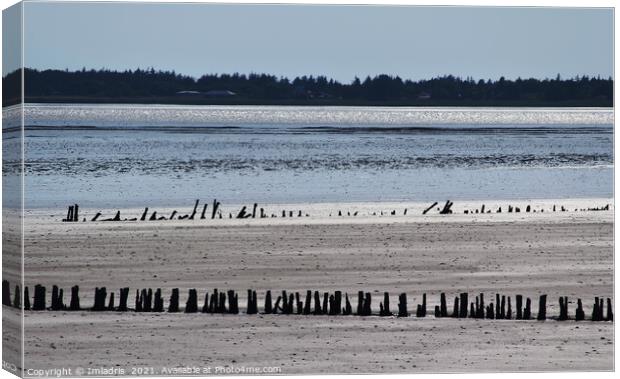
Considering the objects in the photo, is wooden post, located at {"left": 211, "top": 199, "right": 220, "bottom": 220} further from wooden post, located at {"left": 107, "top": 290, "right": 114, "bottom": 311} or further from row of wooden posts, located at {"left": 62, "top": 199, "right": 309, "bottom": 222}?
wooden post, located at {"left": 107, "top": 290, "right": 114, "bottom": 311}

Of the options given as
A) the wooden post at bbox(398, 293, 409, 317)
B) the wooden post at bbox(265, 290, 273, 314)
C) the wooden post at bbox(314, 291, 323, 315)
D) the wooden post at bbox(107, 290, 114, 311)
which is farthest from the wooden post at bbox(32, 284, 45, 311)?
the wooden post at bbox(398, 293, 409, 317)

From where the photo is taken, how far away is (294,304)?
1454 cm

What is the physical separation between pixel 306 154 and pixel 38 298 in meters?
2.62

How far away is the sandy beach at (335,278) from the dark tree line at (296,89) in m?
0.93

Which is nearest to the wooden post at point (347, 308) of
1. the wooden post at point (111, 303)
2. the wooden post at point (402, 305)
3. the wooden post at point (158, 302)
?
the wooden post at point (402, 305)

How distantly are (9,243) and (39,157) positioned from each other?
2.76 feet

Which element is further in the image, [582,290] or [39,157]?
[582,290]

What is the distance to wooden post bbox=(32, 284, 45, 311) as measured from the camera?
46.2 ft

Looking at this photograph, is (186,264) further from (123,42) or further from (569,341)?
(569,341)

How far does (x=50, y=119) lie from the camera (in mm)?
14055

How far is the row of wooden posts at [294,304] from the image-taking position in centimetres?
1430

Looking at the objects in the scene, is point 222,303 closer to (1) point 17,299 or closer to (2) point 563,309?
(1) point 17,299

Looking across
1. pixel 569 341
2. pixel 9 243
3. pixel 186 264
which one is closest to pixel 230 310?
pixel 186 264

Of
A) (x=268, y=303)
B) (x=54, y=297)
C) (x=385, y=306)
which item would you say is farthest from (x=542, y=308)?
(x=54, y=297)
